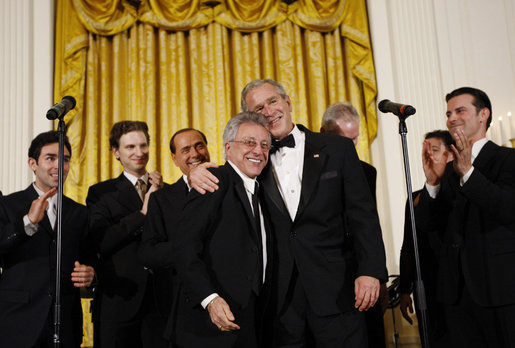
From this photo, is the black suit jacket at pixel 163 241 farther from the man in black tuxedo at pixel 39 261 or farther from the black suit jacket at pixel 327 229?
the black suit jacket at pixel 327 229

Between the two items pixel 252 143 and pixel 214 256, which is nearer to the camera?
pixel 214 256

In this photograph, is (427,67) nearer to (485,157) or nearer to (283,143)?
(485,157)

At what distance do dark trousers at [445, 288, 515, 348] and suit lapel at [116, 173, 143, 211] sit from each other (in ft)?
6.42

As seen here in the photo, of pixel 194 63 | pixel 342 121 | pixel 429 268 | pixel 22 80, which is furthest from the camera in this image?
pixel 194 63

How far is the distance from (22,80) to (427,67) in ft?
12.6

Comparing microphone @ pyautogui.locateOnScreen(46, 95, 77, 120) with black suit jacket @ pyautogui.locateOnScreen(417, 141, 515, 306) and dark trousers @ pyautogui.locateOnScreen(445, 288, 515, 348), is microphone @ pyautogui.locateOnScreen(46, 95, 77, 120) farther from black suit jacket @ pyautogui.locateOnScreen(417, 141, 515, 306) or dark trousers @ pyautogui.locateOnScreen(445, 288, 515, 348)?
dark trousers @ pyautogui.locateOnScreen(445, 288, 515, 348)

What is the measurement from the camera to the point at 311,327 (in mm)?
2457

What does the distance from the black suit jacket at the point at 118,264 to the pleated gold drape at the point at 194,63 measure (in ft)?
6.92

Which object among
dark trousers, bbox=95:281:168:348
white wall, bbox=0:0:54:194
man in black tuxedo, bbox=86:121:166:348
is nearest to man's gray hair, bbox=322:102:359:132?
man in black tuxedo, bbox=86:121:166:348

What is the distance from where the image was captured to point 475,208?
2.97 meters

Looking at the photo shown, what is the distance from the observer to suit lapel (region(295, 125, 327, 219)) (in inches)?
102

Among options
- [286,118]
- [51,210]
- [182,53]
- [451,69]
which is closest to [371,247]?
[286,118]

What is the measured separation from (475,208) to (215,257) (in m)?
1.46

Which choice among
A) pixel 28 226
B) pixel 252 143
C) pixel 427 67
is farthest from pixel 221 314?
pixel 427 67
